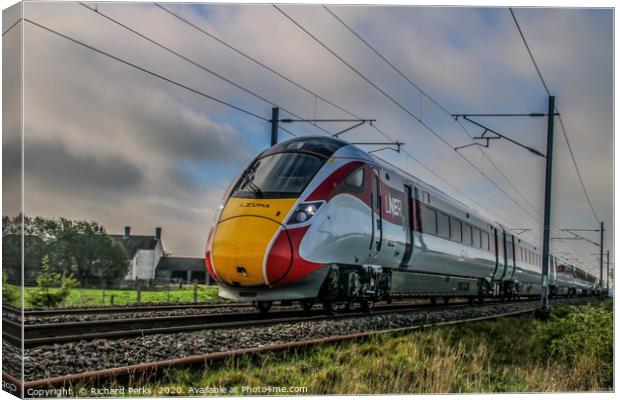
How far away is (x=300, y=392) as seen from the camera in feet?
22.2

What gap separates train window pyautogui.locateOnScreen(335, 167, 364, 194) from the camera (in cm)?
1055

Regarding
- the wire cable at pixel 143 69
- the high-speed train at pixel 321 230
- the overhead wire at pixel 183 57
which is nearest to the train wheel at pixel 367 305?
the high-speed train at pixel 321 230

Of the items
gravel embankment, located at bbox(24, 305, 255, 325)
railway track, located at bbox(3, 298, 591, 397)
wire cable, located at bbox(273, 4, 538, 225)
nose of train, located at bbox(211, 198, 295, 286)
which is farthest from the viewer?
gravel embankment, located at bbox(24, 305, 255, 325)

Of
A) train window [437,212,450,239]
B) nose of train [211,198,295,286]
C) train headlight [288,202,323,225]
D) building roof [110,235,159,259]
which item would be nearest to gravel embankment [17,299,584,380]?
nose of train [211,198,295,286]

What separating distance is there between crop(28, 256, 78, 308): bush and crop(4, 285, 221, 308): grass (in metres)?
0.98

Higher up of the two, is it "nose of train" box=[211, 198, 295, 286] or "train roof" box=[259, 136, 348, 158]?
"train roof" box=[259, 136, 348, 158]

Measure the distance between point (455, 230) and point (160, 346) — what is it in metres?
9.97

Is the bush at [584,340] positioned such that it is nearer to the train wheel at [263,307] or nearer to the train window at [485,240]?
the train wheel at [263,307]

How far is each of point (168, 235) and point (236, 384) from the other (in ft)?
7.38

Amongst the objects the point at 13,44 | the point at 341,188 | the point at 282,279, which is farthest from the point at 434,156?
the point at 13,44

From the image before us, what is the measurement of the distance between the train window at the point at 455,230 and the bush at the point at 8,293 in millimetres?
10857

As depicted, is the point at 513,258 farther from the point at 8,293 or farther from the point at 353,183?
the point at 8,293

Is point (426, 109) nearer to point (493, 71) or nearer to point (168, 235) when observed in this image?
point (493, 71)

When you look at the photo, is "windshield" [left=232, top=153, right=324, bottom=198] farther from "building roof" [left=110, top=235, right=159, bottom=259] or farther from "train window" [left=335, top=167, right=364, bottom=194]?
"building roof" [left=110, top=235, right=159, bottom=259]
